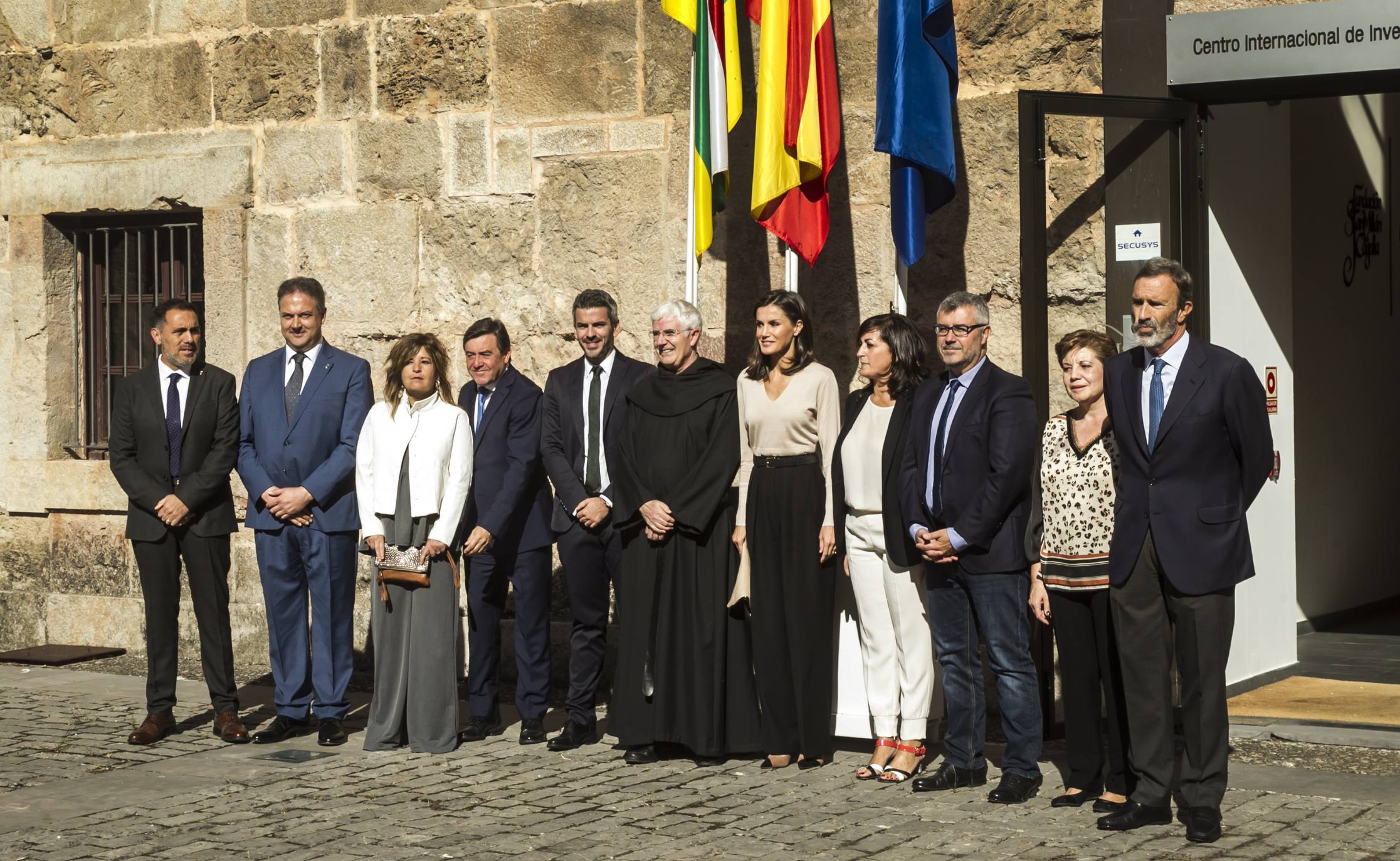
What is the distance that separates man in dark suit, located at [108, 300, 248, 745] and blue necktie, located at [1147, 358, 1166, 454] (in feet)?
13.0

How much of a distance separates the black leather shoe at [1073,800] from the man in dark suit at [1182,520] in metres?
0.30

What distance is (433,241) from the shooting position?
9.14m

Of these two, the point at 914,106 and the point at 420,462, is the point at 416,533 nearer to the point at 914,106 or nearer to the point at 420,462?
the point at 420,462

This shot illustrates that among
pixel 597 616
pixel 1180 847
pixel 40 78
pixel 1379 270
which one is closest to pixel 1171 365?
pixel 1180 847

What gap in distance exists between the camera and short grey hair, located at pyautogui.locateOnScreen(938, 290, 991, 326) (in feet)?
21.0

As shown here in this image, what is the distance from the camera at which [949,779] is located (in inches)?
253

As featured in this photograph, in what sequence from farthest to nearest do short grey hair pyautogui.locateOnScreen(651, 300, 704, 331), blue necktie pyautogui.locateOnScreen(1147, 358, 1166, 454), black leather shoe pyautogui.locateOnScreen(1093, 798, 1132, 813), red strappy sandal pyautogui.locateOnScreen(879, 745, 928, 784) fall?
short grey hair pyautogui.locateOnScreen(651, 300, 704, 331) < red strappy sandal pyautogui.locateOnScreen(879, 745, 928, 784) < black leather shoe pyautogui.locateOnScreen(1093, 798, 1132, 813) < blue necktie pyautogui.locateOnScreen(1147, 358, 1166, 454)

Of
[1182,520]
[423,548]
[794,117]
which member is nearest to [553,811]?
[423,548]

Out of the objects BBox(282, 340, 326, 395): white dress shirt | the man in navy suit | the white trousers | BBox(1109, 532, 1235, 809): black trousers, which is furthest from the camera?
BBox(282, 340, 326, 395): white dress shirt

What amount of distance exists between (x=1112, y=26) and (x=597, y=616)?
3334mm

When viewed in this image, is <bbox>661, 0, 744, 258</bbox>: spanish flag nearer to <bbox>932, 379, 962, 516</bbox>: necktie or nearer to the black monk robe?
the black monk robe

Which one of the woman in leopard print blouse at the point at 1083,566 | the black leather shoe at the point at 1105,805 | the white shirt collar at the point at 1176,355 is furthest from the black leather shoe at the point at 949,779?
the white shirt collar at the point at 1176,355

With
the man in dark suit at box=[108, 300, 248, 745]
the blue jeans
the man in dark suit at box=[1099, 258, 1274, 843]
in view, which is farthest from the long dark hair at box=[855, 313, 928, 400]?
the man in dark suit at box=[108, 300, 248, 745]

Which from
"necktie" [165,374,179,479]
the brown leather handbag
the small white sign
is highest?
the small white sign
